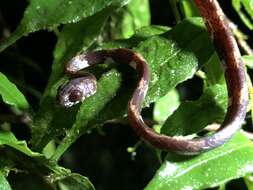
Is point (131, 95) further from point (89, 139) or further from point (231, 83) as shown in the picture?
point (89, 139)

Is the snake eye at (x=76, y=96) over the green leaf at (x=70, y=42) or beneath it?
beneath

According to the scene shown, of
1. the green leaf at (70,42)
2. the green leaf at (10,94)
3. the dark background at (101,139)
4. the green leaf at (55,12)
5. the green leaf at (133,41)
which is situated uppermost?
the green leaf at (55,12)

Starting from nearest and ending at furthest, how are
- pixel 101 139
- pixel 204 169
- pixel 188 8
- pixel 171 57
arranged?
pixel 204 169, pixel 171 57, pixel 188 8, pixel 101 139

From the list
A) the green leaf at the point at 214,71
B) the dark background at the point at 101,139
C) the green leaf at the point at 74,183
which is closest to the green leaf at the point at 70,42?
the green leaf at the point at 74,183

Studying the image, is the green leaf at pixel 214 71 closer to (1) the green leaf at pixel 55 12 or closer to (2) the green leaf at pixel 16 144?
(1) the green leaf at pixel 55 12

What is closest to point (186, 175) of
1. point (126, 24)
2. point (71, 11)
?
point (71, 11)

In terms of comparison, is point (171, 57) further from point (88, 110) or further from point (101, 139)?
point (101, 139)

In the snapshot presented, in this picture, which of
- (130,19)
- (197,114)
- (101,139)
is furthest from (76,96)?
(101,139)

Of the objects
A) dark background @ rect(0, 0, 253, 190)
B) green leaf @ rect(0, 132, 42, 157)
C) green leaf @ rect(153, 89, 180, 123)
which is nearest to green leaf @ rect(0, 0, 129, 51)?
green leaf @ rect(0, 132, 42, 157)
